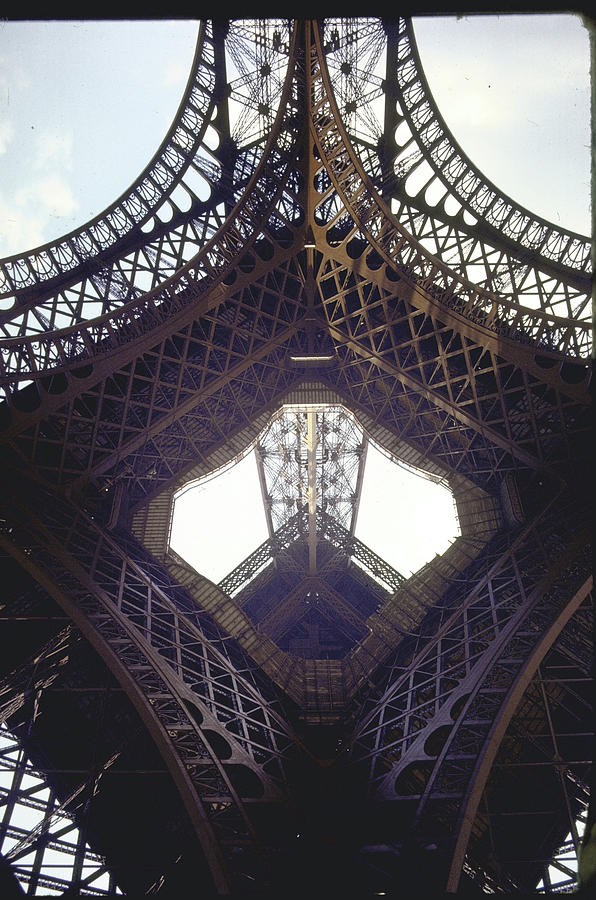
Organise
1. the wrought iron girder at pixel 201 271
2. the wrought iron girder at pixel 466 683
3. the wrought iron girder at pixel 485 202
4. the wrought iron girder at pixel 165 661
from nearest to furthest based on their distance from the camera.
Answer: the wrought iron girder at pixel 466 683 < the wrought iron girder at pixel 165 661 < the wrought iron girder at pixel 201 271 < the wrought iron girder at pixel 485 202

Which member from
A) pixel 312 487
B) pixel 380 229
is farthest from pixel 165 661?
pixel 312 487

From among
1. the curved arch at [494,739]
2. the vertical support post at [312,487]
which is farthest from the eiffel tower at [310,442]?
the vertical support post at [312,487]

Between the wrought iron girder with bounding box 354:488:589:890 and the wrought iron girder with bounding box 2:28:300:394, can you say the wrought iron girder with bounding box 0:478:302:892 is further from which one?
the wrought iron girder with bounding box 2:28:300:394

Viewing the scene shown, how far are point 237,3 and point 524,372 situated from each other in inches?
527

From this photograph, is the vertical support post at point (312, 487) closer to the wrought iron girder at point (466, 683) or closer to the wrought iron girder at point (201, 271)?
the wrought iron girder at point (201, 271)

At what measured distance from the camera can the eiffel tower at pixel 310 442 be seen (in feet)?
37.8

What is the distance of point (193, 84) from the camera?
17656 millimetres

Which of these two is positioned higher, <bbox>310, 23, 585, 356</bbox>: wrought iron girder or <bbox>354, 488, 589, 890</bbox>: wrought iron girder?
<bbox>310, 23, 585, 356</bbox>: wrought iron girder

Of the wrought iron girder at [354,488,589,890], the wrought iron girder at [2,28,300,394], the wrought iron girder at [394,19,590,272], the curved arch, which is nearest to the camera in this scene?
the curved arch

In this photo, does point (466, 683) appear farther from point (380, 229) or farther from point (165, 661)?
point (380, 229)

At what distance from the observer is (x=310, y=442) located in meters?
20.7

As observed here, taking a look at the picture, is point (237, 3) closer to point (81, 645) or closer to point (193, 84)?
point (81, 645)

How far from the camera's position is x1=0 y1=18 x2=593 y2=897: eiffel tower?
1151 centimetres

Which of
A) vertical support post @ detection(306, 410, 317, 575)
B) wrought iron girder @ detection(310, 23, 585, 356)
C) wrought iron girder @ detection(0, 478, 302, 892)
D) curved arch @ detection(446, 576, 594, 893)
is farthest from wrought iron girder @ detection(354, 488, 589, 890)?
vertical support post @ detection(306, 410, 317, 575)
